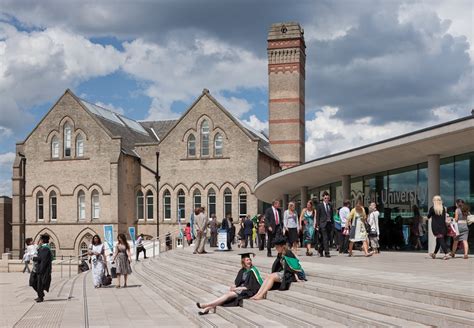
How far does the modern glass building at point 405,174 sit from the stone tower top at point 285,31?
1233 inches

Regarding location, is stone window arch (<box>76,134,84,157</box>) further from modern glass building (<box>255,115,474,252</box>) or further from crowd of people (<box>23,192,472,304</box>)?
crowd of people (<box>23,192,472,304</box>)

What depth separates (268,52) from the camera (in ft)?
189

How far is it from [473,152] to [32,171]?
42090mm

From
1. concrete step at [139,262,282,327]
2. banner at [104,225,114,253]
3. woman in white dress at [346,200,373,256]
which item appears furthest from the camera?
banner at [104,225,114,253]

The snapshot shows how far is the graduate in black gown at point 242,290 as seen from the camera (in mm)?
11945

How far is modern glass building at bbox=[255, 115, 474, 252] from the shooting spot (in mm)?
17641

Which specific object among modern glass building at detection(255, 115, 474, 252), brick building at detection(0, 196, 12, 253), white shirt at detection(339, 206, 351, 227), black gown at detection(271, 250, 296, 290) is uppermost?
modern glass building at detection(255, 115, 474, 252)

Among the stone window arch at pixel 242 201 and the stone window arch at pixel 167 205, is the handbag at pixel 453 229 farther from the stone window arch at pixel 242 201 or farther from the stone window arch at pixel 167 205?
the stone window arch at pixel 167 205

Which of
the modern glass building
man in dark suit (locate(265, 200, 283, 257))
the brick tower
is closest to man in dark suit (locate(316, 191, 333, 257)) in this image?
man in dark suit (locate(265, 200, 283, 257))

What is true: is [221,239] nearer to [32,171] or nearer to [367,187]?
[367,187]

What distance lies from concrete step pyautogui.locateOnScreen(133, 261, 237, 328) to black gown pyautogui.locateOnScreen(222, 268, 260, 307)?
480 mm

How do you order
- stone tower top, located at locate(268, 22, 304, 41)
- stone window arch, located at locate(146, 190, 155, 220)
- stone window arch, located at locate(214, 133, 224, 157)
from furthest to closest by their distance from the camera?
stone tower top, located at locate(268, 22, 304, 41)
stone window arch, located at locate(146, 190, 155, 220)
stone window arch, located at locate(214, 133, 224, 157)

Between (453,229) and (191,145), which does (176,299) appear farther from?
(191,145)

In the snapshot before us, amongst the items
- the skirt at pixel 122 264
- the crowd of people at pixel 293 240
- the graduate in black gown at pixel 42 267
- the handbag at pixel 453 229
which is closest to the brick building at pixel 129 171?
the crowd of people at pixel 293 240
